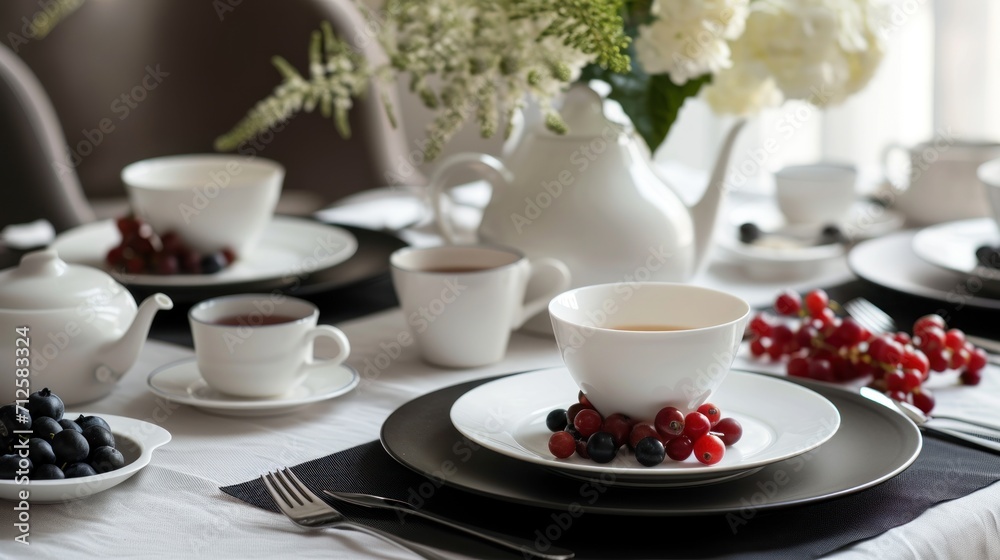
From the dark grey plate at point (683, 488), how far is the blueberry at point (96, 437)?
0.22 metres

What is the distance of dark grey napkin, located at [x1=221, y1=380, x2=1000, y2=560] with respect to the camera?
72 centimetres

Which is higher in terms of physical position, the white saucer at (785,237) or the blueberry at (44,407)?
the blueberry at (44,407)

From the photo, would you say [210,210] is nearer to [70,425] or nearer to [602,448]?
[70,425]

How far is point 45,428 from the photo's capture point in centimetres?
83

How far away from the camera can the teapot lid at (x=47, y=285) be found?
1.02 meters

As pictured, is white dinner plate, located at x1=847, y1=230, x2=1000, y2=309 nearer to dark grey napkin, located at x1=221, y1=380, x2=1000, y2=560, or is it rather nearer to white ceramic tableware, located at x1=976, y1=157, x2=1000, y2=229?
white ceramic tableware, located at x1=976, y1=157, x2=1000, y2=229

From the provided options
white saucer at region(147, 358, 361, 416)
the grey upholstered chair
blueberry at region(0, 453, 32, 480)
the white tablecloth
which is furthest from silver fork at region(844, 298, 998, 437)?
the grey upholstered chair

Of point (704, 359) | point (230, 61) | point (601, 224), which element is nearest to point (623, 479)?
point (704, 359)

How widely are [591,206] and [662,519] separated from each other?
0.55 m

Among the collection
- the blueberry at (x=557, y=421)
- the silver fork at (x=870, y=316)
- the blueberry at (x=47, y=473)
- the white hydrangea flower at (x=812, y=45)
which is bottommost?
the silver fork at (x=870, y=316)

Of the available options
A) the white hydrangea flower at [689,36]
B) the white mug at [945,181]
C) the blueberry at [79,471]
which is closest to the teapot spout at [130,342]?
the blueberry at [79,471]

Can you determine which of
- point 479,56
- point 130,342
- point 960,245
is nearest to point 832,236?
point 960,245

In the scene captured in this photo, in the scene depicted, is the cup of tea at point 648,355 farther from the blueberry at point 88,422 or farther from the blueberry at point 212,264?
the blueberry at point 212,264

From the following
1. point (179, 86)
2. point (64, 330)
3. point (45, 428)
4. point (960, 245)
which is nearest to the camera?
point (45, 428)
